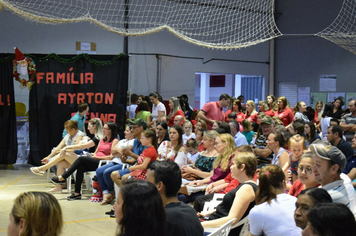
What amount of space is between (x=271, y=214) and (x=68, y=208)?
13.3 feet

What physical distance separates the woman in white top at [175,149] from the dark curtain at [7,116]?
14.6ft

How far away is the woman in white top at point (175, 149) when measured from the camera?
225 inches

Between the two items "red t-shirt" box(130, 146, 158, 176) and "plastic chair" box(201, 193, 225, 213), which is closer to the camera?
"plastic chair" box(201, 193, 225, 213)

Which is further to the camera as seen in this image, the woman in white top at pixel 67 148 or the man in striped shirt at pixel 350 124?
the woman in white top at pixel 67 148

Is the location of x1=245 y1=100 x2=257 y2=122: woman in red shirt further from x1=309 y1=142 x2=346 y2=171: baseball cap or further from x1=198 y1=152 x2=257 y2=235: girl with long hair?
x1=309 y1=142 x2=346 y2=171: baseball cap

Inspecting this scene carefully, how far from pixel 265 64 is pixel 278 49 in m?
0.73

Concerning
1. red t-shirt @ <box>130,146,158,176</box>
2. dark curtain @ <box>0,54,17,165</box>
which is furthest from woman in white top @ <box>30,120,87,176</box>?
red t-shirt @ <box>130,146,158,176</box>

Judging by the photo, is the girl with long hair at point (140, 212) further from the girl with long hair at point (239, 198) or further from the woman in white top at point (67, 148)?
the woman in white top at point (67, 148)

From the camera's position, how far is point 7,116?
9180mm

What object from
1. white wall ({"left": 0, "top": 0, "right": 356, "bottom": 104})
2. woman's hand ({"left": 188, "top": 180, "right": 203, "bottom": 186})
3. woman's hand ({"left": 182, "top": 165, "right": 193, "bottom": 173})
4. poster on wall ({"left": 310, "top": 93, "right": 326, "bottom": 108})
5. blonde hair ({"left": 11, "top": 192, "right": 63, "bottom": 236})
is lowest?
woman's hand ({"left": 188, "top": 180, "right": 203, "bottom": 186})

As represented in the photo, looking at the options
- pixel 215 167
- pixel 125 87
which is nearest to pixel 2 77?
pixel 125 87

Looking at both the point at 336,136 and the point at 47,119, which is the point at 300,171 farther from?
the point at 47,119

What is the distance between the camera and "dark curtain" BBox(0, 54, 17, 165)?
9.15m

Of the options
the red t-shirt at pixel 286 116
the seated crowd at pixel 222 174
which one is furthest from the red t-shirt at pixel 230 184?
the red t-shirt at pixel 286 116
